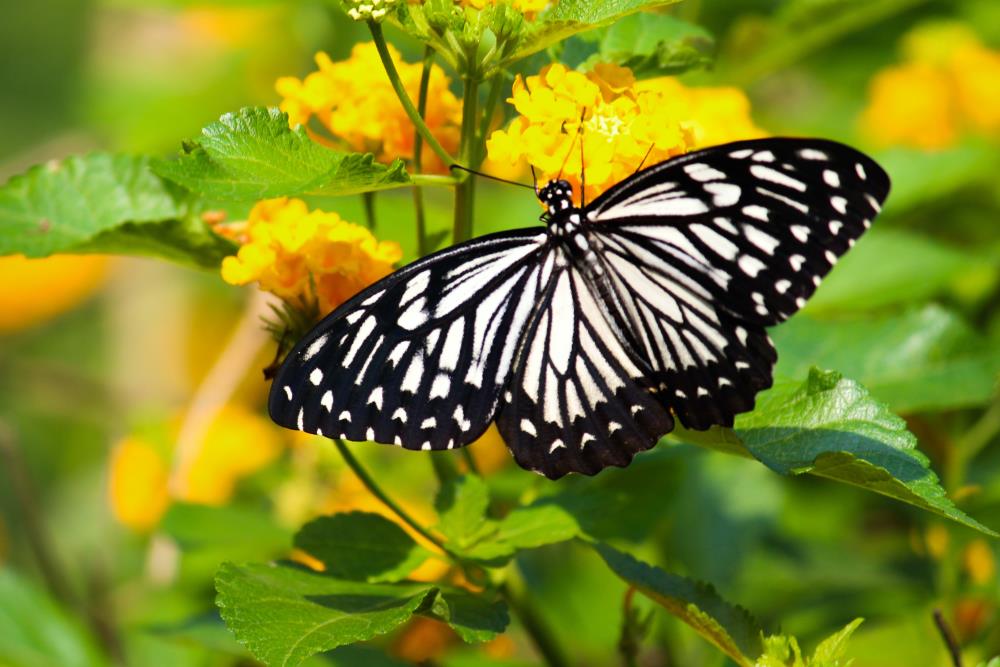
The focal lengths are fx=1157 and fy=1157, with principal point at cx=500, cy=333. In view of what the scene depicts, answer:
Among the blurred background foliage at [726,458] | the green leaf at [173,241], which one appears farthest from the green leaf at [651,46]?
the green leaf at [173,241]

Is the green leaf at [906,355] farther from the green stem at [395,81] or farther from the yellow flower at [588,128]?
the green stem at [395,81]

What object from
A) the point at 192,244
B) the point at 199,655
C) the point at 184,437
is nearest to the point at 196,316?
A: the point at 184,437

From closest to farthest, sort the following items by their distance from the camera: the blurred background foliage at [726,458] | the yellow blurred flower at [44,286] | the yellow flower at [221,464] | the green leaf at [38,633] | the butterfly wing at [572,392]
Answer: the butterfly wing at [572,392] < the blurred background foliage at [726,458] < the green leaf at [38,633] < the yellow flower at [221,464] < the yellow blurred flower at [44,286]

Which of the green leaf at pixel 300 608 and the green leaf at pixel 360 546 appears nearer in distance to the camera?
the green leaf at pixel 300 608

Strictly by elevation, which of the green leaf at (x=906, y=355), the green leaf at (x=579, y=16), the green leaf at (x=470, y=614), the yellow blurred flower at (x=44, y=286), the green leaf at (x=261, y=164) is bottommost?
the green leaf at (x=470, y=614)

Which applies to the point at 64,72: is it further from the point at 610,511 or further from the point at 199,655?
the point at 610,511

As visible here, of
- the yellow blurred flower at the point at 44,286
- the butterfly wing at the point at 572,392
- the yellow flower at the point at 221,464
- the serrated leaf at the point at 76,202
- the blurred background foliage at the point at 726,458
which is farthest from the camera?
the yellow blurred flower at the point at 44,286
